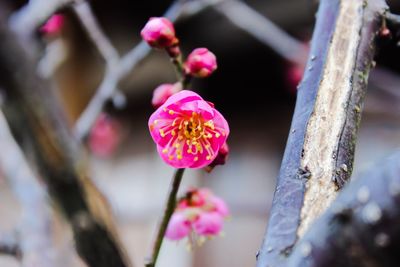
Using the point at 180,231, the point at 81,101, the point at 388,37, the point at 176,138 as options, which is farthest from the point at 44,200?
the point at 81,101

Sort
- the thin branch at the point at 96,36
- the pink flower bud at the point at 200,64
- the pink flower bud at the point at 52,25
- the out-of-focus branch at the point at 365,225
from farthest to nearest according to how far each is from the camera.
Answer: the pink flower bud at the point at 52,25 < the thin branch at the point at 96,36 < the pink flower bud at the point at 200,64 < the out-of-focus branch at the point at 365,225

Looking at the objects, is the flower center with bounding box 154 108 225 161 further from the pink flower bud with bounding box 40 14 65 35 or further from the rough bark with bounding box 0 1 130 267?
the pink flower bud with bounding box 40 14 65 35

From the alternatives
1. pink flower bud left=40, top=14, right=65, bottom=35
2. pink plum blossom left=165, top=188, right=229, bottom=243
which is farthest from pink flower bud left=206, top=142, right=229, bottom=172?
pink flower bud left=40, top=14, right=65, bottom=35

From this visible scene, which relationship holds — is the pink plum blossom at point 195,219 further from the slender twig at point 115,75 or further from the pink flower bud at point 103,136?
the pink flower bud at point 103,136

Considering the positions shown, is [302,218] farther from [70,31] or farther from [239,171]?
[70,31]

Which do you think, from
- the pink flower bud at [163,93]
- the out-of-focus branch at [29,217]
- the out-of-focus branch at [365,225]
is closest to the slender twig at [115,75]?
the out-of-focus branch at [29,217]

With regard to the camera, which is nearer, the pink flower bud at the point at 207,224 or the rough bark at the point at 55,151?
the rough bark at the point at 55,151
